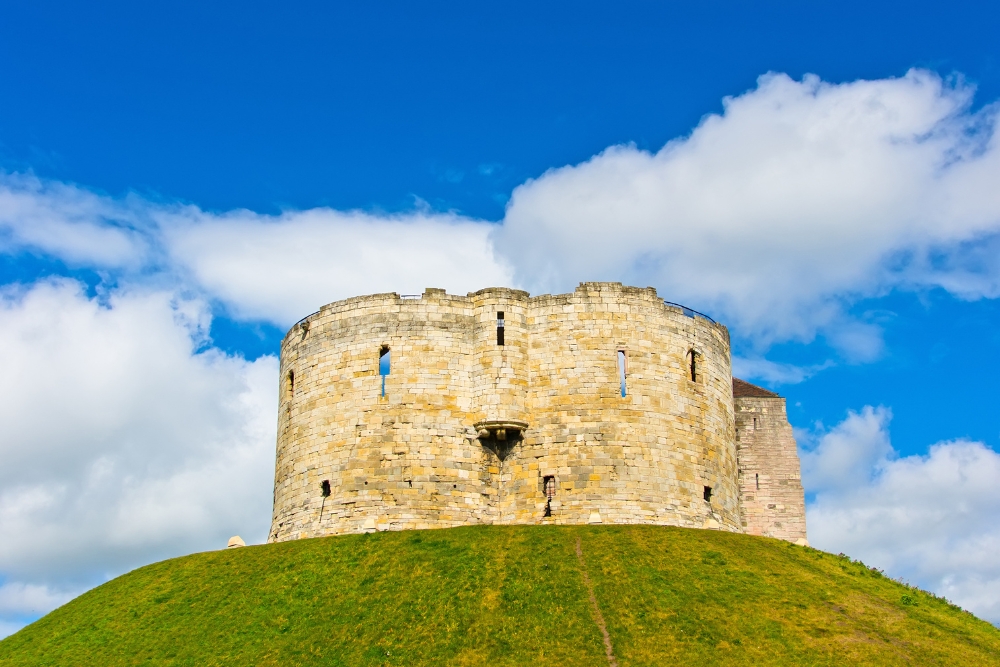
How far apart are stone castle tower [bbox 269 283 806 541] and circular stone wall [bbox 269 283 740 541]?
52mm

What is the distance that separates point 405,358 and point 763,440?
1622 centimetres

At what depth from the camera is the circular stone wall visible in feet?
138

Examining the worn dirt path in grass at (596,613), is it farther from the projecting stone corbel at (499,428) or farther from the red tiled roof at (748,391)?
the red tiled roof at (748,391)

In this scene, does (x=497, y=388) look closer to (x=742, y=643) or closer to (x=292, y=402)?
(x=292, y=402)

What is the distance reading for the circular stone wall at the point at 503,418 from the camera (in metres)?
42.1

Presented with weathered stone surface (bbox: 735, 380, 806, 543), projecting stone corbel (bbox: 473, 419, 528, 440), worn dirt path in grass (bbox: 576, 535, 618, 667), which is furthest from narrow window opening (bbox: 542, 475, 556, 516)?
weathered stone surface (bbox: 735, 380, 806, 543)

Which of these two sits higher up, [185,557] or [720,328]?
[720,328]

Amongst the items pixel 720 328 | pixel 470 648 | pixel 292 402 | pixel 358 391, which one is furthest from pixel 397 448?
pixel 720 328

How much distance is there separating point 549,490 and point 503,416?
309 centimetres

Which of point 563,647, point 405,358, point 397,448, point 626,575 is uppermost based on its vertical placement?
point 405,358

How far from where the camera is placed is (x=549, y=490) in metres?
42.3

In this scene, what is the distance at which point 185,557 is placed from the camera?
42.6m

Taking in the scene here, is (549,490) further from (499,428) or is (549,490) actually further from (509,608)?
(509,608)

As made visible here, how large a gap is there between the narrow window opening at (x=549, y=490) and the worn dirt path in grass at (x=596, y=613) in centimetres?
282
